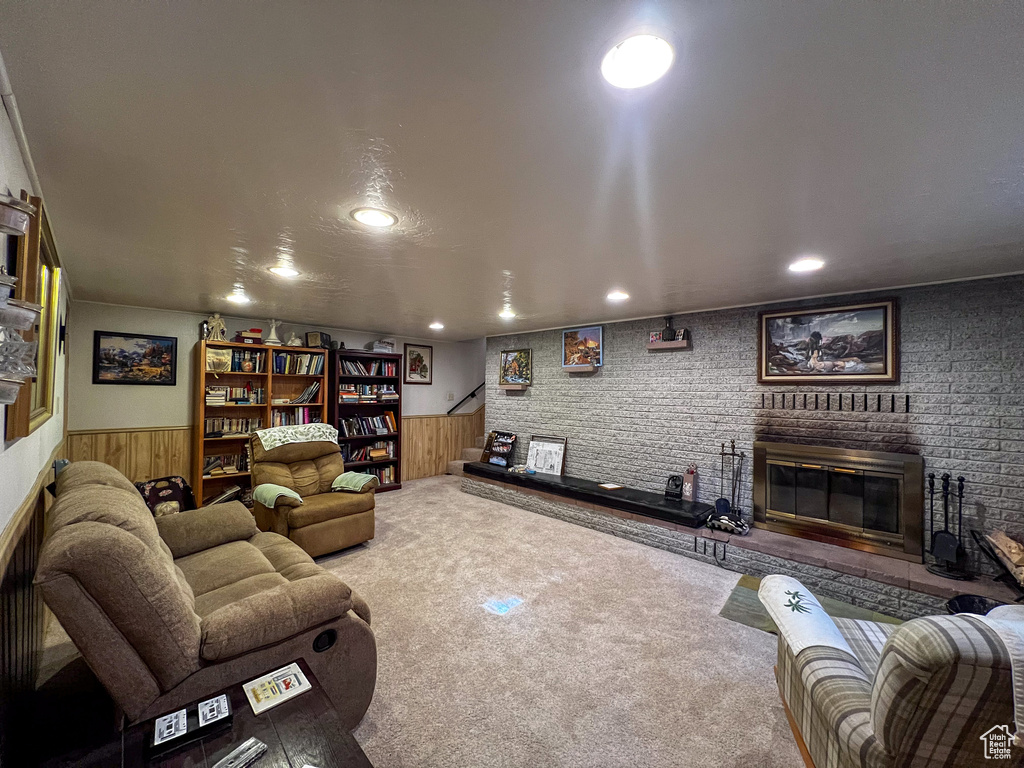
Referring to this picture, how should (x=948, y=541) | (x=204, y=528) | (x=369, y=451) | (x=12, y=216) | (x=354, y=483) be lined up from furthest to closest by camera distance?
(x=369, y=451)
(x=354, y=483)
(x=948, y=541)
(x=204, y=528)
(x=12, y=216)

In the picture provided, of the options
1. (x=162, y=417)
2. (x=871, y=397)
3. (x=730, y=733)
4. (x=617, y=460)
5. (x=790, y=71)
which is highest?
(x=790, y=71)

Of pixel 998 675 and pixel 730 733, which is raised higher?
pixel 998 675

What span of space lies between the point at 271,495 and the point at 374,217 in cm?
257

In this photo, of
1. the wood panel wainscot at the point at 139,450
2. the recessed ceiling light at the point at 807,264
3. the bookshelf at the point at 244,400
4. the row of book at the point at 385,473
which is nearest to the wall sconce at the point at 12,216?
the recessed ceiling light at the point at 807,264

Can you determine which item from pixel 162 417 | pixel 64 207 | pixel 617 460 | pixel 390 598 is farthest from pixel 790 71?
pixel 162 417

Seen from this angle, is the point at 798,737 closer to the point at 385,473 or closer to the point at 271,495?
the point at 271,495

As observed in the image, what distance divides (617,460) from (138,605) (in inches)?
168

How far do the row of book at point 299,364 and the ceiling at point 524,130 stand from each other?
2.54 metres

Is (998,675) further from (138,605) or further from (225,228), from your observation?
(225,228)

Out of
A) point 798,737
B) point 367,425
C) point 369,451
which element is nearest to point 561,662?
point 798,737

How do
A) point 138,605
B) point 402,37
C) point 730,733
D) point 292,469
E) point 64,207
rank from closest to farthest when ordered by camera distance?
1. point 402,37
2. point 138,605
3. point 730,733
4. point 64,207
5. point 292,469

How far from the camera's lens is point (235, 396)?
473cm

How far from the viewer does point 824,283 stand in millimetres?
3045

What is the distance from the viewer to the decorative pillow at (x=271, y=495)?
132 inches
